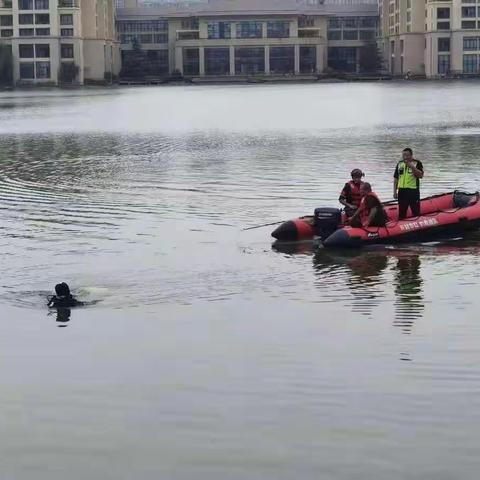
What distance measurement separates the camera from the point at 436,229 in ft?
65.9

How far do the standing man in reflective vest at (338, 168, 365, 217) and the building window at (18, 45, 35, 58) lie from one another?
6067 inches

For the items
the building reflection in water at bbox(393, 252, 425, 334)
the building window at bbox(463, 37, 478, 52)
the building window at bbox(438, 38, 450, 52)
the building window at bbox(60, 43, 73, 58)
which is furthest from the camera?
the building window at bbox(438, 38, 450, 52)

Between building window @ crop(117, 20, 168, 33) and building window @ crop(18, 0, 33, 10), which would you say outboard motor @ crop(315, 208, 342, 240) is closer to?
building window @ crop(18, 0, 33, 10)

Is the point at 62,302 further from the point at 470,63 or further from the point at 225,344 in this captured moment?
the point at 470,63

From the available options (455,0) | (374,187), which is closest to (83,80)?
(455,0)

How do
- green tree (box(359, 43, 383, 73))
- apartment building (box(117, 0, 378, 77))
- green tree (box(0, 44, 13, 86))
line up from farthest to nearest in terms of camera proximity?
green tree (box(359, 43, 383, 73))
apartment building (box(117, 0, 378, 77))
green tree (box(0, 44, 13, 86))

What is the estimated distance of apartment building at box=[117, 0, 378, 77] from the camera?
190 m

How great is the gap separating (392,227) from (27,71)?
519 feet

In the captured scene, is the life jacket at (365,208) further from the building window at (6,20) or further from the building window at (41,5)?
the building window at (6,20)

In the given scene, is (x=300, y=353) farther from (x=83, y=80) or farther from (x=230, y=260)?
(x=83, y=80)

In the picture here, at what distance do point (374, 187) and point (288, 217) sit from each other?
227 inches

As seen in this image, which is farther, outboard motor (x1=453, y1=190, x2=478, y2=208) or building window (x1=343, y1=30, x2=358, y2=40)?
building window (x1=343, y1=30, x2=358, y2=40)

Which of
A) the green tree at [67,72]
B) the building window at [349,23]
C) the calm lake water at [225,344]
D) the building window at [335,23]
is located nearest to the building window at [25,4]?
the green tree at [67,72]

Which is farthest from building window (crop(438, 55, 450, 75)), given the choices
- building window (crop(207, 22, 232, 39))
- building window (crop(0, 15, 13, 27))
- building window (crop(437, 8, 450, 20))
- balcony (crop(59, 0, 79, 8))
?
building window (crop(0, 15, 13, 27))
